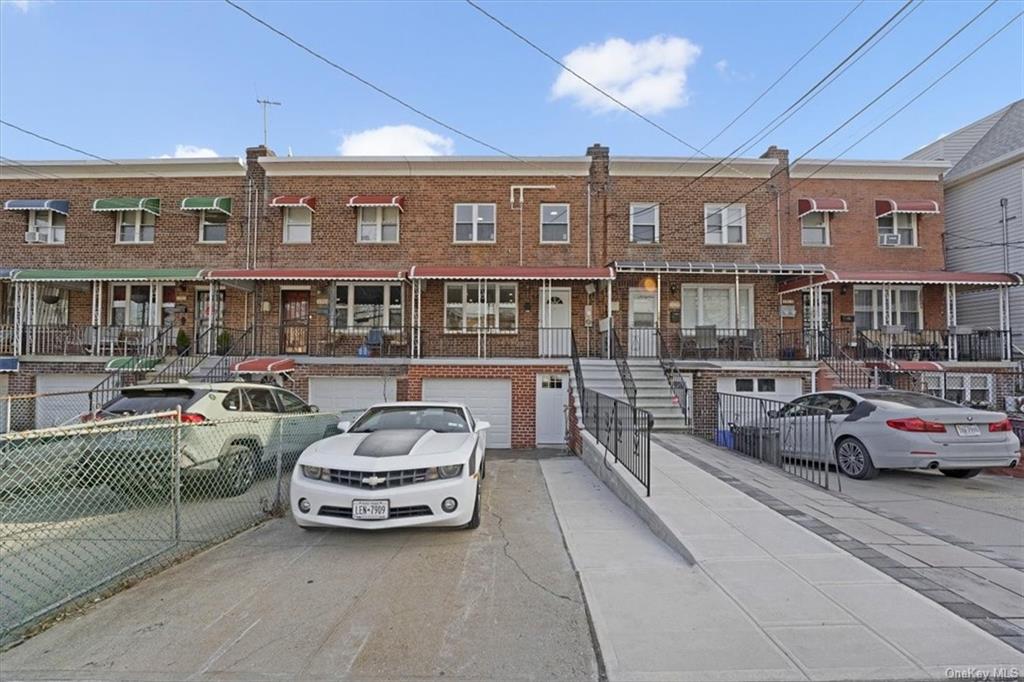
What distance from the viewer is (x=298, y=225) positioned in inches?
638

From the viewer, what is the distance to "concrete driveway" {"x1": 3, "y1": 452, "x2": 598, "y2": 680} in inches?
116

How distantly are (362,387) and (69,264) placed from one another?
10.4 metres

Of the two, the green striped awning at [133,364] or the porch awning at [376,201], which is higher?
the porch awning at [376,201]

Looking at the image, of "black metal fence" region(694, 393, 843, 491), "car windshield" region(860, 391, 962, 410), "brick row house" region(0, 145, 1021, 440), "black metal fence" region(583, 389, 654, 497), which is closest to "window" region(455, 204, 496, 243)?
"brick row house" region(0, 145, 1021, 440)

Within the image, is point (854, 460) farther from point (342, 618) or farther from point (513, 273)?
point (513, 273)

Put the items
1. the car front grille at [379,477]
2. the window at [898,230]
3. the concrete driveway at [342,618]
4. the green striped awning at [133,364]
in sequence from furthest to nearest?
1. the window at [898,230]
2. the green striped awning at [133,364]
3. the car front grille at [379,477]
4. the concrete driveway at [342,618]

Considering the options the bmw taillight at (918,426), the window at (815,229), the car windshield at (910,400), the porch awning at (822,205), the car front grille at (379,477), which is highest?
the porch awning at (822,205)

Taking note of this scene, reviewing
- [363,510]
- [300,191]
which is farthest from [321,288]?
[363,510]

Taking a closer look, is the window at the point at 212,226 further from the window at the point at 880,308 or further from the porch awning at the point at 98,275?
the window at the point at 880,308

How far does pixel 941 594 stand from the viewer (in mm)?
3641

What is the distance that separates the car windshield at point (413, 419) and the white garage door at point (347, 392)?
7.26 meters

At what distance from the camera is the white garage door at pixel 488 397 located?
13805 millimetres

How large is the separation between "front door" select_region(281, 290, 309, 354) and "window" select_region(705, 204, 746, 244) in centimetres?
1247

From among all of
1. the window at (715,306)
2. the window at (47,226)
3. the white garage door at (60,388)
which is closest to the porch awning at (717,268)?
the window at (715,306)
